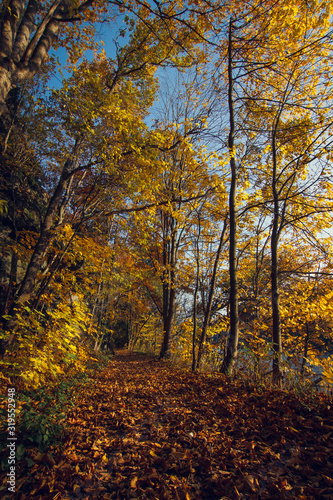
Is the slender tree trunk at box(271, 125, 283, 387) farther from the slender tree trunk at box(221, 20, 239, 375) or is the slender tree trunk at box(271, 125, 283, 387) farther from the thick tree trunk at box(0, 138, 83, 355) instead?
the thick tree trunk at box(0, 138, 83, 355)

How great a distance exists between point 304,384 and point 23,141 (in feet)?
35.3

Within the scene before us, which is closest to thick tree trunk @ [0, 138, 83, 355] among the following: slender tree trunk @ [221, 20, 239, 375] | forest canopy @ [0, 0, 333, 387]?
forest canopy @ [0, 0, 333, 387]

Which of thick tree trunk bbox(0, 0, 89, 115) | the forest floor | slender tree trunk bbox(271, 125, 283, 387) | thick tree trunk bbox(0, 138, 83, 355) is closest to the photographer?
the forest floor

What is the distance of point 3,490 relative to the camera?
1869 millimetres

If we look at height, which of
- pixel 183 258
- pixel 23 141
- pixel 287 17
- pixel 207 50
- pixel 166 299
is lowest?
pixel 166 299

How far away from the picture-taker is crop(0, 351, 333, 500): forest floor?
73.9 inches

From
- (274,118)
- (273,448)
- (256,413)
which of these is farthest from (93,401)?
(274,118)

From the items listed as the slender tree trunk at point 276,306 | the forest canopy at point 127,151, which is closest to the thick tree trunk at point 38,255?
the forest canopy at point 127,151

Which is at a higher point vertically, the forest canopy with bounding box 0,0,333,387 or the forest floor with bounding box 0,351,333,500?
the forest canopy with bounding box 0,0,333,387

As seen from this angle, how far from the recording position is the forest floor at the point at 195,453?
1.88 m

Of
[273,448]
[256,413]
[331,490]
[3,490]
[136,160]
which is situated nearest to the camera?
[331,490]

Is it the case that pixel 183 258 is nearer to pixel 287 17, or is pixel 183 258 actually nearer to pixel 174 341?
pixel 174 341

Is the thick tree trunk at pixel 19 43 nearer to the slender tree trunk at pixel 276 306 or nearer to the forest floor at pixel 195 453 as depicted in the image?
the forest floor at pixel 195 453

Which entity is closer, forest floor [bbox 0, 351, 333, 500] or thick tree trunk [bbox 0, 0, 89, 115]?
forest floor [bbox 0, 351, 333, 500]
